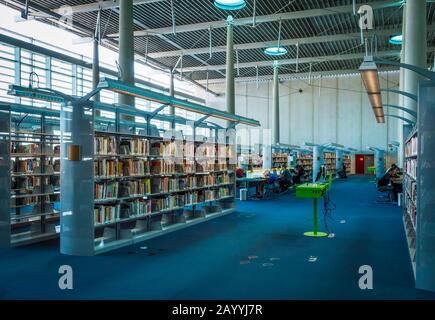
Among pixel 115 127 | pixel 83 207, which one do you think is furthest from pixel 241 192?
pixel 83 207

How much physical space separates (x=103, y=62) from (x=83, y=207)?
56.1ft

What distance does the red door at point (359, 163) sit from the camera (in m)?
34.7

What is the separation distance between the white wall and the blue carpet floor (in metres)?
24.1

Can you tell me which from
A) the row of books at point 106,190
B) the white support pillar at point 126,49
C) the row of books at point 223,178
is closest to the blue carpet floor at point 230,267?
the row of books at point 106,190

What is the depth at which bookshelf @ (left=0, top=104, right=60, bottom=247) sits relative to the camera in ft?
22.9

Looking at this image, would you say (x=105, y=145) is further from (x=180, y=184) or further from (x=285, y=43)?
(x=285, y=43)

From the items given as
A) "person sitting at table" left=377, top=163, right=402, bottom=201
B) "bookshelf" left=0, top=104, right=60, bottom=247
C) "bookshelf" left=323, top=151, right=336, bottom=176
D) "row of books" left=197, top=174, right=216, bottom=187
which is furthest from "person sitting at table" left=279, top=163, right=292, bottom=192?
"bookshelf" left=323, top=151, right=336, bottom=176

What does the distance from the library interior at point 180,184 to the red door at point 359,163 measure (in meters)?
14.0

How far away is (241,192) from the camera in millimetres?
15023

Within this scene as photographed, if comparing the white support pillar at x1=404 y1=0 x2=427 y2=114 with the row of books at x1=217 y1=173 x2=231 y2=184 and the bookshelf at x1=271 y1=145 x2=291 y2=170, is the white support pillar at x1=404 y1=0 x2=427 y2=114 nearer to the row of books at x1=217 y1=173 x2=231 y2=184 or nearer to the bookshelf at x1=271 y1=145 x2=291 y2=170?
the row of books at x1=217 y1=173 x2=231 y2=184

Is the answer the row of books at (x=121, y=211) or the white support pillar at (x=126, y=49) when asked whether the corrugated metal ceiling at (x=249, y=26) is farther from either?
the row of books at (x=121, y=211)
